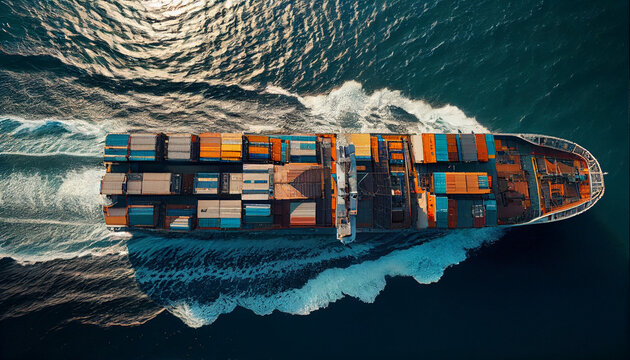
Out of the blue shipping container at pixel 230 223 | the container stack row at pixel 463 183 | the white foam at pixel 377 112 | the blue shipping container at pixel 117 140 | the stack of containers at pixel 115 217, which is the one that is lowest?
the blue shipping container at pixel 230 223

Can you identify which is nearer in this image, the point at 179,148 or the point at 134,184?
the point at 134,184

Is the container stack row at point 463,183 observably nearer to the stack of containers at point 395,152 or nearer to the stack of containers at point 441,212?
the stack of containers at point 441,212

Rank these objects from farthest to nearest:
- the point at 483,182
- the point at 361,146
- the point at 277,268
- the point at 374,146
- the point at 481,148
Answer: the point at 277,268 → the point at 481,148 → the point at 374,146 → the point at 361,146 → the point at 483,182

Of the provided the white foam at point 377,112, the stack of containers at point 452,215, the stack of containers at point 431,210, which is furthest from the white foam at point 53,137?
the stack of containers at point 452,215

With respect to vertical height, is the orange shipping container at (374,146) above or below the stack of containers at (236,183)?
above

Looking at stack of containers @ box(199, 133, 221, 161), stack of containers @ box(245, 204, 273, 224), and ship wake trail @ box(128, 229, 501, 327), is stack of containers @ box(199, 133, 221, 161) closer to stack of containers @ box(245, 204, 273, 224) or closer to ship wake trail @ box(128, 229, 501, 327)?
stack of containers @ box(245, 204, 273, 224)

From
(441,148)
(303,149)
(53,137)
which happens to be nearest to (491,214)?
(441,148)

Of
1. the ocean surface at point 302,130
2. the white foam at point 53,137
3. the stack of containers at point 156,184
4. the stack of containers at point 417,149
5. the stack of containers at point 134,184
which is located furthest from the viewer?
the white foam at point 53,137

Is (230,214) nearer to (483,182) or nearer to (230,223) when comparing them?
(230,223)
